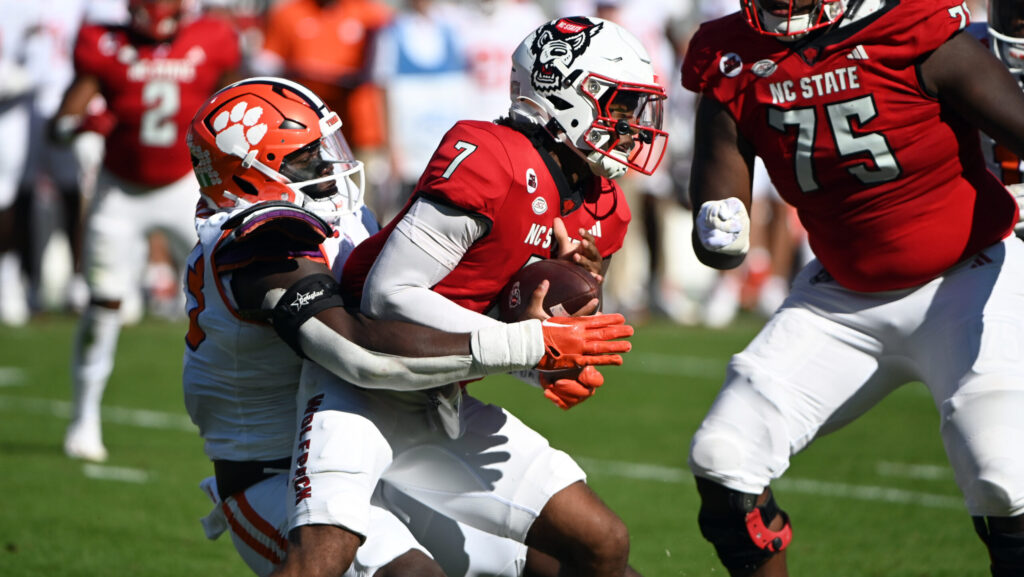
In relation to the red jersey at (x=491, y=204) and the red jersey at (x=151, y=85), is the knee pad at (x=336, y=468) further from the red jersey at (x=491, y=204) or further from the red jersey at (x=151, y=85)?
the red jersey at (x=151, y=85)

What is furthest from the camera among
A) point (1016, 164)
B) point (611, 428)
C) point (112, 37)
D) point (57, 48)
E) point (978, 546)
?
point (57, 48)

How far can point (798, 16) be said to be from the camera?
350 centimetres

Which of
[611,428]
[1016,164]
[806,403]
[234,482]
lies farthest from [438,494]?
[611,428]

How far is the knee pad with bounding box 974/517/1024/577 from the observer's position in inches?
130

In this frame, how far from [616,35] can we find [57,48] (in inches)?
331

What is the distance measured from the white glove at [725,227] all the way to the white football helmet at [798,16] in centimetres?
49

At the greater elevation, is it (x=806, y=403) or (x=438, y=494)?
(x=806, y=403)

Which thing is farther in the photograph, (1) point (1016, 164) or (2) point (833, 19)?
(1) point (1016, 164)

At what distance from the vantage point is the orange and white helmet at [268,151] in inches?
141

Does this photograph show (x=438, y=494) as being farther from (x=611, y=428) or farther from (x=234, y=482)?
(x=611, y=428)

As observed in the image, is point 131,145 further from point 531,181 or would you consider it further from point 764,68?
point 764,68

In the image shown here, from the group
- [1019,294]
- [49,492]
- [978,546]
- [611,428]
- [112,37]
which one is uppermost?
[1019,294]

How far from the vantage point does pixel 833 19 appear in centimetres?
350

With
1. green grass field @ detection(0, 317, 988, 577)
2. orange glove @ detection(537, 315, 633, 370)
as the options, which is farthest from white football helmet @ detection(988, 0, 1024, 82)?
green grass field @ detection(0, 317, 988, 577)
